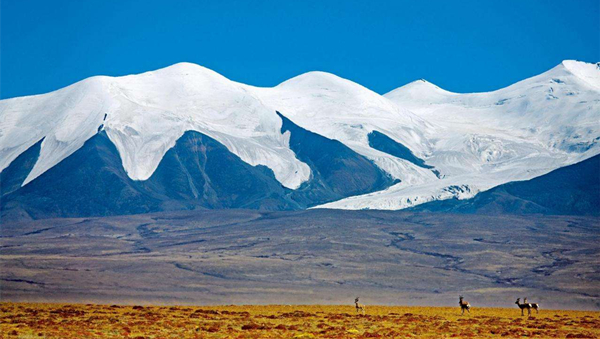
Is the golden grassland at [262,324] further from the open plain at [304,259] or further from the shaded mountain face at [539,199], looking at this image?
the shaded mountain face at [539,199]

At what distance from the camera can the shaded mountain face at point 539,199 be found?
18938cm

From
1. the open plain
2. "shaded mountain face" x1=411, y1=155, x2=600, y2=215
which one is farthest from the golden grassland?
"shaded mountain face" x1=411, y1=155, x2=600, y2=215

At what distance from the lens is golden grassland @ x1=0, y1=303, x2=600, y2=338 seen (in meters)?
44.4

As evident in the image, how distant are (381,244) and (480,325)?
93697 mm

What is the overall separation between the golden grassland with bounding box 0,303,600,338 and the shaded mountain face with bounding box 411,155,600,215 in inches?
5100

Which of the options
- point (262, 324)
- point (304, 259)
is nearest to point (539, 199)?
point (304, 259)

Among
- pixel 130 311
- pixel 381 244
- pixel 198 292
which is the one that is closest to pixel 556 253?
pixel 381 244

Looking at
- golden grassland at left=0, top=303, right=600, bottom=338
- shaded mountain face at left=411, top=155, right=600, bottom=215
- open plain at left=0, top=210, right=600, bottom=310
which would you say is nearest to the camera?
golden grassland at left=0, top=303, right=600, bottom=338

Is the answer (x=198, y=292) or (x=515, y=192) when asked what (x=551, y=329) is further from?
(x=515, y=192)

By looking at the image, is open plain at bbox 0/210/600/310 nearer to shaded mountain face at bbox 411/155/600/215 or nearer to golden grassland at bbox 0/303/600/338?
shaded mountain face at bbox 411/155/600/215

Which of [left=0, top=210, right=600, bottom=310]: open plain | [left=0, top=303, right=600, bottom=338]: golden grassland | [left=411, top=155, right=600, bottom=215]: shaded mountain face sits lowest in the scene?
[left=0, top=303, right=600, bottom=338]: golden grassland

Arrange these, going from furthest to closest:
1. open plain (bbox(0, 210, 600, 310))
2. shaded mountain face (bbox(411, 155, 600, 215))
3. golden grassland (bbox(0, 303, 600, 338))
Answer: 1. shaded mountain face (bbox(411, 155, 600, 215))
2. open plain (bbox(0, 210, 600, 310))
3. golden grassland (bbox(0, 303, 600, 338))

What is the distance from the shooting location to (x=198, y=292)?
101 metres

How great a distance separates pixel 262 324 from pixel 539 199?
501ft
